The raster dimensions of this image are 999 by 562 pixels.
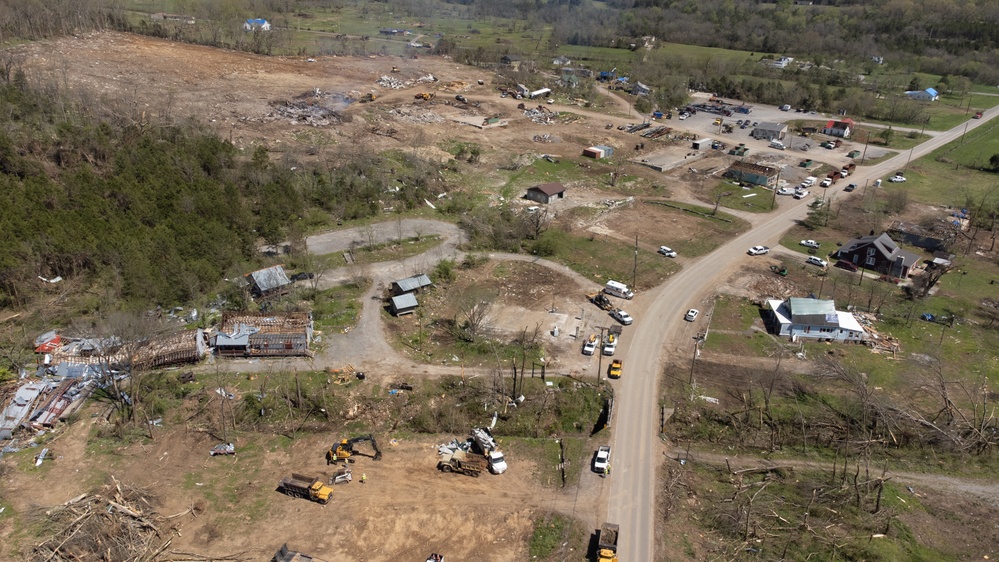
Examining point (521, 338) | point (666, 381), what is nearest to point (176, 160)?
point (521, 338)

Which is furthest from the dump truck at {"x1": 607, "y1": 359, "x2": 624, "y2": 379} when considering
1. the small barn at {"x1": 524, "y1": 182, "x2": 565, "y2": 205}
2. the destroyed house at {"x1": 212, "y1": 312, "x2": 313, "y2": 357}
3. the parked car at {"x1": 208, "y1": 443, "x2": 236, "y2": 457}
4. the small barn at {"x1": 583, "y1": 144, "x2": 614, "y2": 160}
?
the small barn at {"x1": 583, "y1": 144, "x2": 614, "y2": 160}

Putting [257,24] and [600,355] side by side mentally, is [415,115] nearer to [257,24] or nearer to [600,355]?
[600,355]

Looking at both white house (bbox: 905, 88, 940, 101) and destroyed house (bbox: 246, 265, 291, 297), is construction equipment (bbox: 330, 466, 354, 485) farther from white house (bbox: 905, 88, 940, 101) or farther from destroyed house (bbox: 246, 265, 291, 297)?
white house (bbox: 905, 88, 940, 101)

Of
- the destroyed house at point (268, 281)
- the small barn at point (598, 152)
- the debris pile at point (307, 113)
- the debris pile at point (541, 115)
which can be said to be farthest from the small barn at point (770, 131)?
the destroyed house at point (268, 281)

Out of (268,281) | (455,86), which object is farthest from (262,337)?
(455,86)

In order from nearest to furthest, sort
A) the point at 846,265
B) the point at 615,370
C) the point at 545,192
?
the point at 615,370, the point at 846,265, the point at 545,192

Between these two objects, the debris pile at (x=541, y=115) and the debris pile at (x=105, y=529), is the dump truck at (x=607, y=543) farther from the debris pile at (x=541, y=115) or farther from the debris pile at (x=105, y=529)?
A: the debris pile at (x=541, y=115)

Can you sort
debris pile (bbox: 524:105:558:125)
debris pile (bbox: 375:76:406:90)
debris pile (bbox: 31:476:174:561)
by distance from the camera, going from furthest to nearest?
debris pile (bbox: 375:76:406:90), debris pile (bbox: 524:105:558:125), debris pile (bbox: 31:476:174:561)
